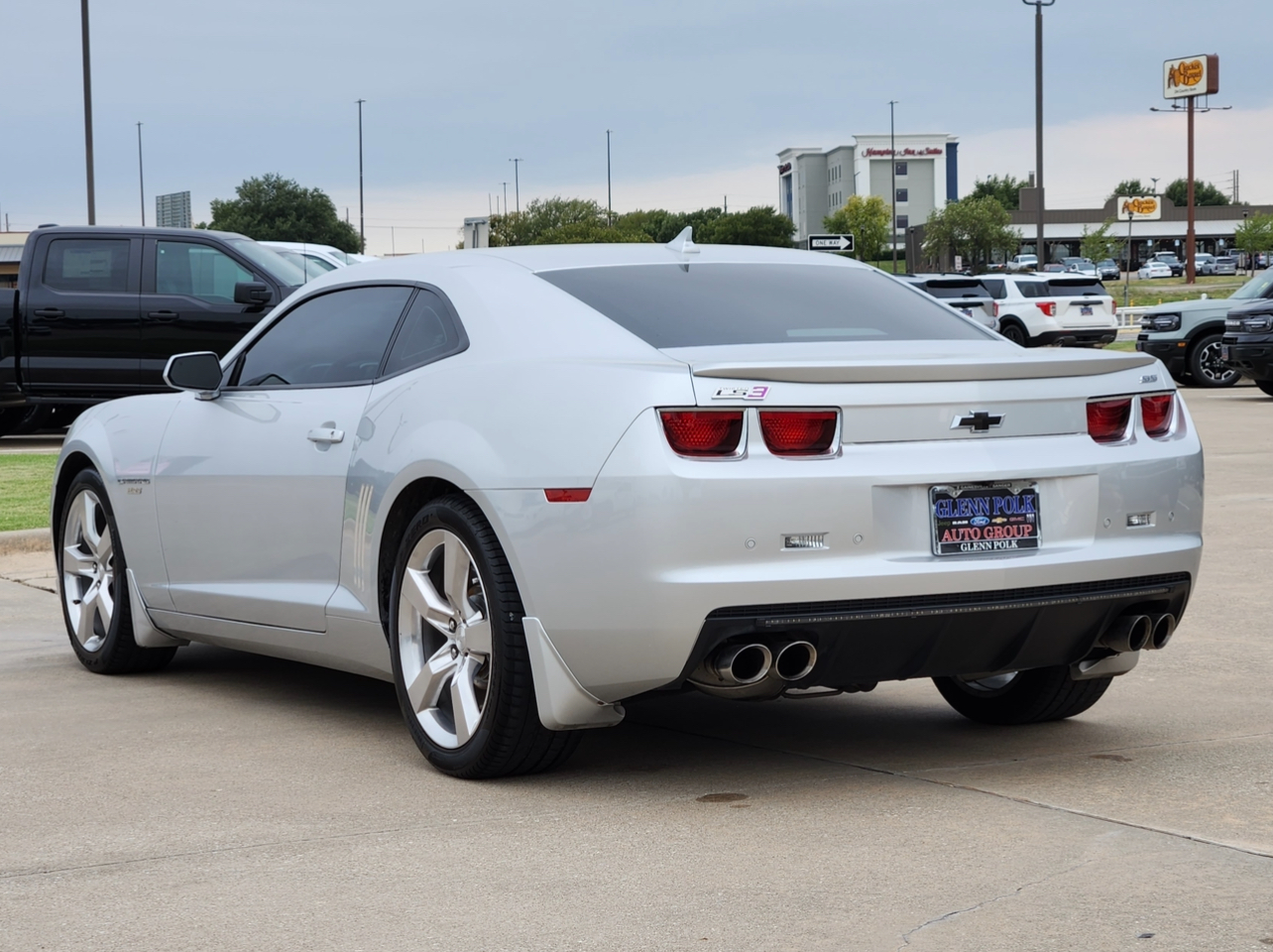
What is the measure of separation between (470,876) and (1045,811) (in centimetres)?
146

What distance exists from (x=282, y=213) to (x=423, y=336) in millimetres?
111915

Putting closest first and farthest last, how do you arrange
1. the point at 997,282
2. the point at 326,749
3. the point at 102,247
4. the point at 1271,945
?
the point at 1271,945 < the point at 326,749 < the point at 102,247 < the point at 997,282

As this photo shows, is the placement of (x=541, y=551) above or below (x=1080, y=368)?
below

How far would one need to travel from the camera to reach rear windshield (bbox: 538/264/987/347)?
491 centimetres

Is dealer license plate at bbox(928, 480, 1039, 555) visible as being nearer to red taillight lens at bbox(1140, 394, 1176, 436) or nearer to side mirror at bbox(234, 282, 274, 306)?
red taillight lens at bbox(1140, 394, 1176, 436)

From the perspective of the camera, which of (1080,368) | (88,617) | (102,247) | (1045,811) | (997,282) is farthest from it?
(997,282)

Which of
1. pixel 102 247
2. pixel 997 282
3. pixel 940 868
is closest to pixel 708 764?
pixel 940 868

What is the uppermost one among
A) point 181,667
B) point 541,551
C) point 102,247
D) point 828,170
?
point 828,170

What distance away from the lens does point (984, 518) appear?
4.51m

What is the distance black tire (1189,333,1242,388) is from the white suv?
936cm

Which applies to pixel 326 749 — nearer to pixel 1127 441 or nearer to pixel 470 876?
pixel 470 876

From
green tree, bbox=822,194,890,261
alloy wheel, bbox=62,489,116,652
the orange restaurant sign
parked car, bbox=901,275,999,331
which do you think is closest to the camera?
alloy wheel, bbox=62,489,116,652

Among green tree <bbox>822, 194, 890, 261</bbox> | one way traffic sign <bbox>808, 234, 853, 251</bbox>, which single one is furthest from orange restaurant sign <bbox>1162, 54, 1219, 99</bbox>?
one way traffic sign <bbox>808, 234, 853, 251</bbox>

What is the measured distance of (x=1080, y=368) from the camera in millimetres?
4758
